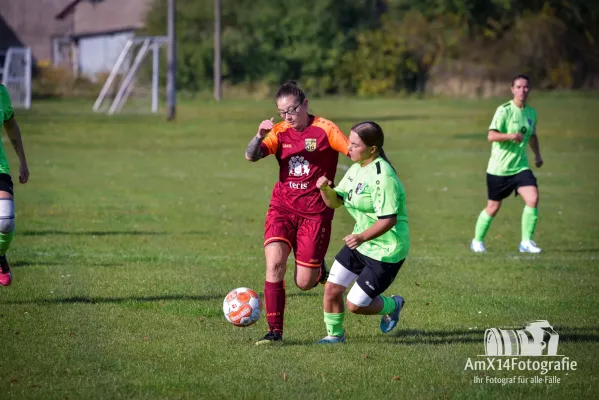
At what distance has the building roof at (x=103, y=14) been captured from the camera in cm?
9425

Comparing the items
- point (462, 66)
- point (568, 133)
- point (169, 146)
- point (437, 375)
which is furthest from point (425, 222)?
point (462, 66)

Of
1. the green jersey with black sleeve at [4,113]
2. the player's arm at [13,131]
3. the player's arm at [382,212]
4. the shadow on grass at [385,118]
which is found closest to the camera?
the player's arm at [382,212]

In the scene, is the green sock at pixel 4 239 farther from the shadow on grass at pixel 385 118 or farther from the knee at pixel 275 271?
the shadow on grass at pixel 385 118

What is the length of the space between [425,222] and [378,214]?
9.35 m

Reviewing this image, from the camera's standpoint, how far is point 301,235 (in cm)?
827

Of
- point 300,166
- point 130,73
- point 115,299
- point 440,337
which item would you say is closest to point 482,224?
point 440,337

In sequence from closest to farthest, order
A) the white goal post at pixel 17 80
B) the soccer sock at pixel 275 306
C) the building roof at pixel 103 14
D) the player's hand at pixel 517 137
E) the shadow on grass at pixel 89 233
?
the soccer sock at pixel 275 306
the player's hand at pixel 517 137
the shadow on grass at pixel 89 233
the white goal post at pixel 17 80
the building roof at pixel 103 14

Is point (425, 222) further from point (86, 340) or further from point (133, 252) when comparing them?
point (86, 340)

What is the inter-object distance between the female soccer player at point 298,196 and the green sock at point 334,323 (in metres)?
0.38

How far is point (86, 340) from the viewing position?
26.2 ft

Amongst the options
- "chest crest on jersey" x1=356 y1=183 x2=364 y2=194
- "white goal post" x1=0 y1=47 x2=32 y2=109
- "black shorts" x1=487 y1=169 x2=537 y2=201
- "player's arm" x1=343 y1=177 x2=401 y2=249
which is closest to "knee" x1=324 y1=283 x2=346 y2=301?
"player's arm" x1=343 y1=177 x2=401 y2=249

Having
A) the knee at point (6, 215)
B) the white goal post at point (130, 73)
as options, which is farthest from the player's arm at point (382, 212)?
the white goal post at point (130, 73)

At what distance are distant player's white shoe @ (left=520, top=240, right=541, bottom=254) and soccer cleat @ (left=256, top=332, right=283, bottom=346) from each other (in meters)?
6.32

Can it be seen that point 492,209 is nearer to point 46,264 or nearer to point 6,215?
point 46,264
